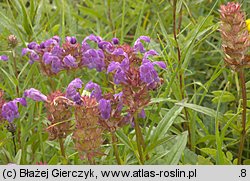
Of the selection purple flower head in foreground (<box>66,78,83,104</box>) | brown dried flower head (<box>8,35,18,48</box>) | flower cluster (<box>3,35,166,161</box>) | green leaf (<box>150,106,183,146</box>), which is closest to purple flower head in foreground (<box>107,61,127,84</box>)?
flower cluster (<box>3,35,166,161</box>)

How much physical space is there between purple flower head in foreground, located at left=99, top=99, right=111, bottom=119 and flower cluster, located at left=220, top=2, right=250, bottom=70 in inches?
14.6

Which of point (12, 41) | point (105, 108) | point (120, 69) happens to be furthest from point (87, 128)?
point (12, 41)

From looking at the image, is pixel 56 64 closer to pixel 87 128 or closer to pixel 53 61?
pixel 53 61

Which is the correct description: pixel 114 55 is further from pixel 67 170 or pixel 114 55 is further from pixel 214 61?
pixel 214 61

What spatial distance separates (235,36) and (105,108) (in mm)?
413

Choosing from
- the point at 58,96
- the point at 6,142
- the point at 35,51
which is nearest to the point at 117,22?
the point at 35,51

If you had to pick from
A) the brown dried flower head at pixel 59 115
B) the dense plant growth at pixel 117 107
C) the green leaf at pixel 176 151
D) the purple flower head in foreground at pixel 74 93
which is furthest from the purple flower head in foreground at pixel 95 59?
the green leaf at pixel 176 151

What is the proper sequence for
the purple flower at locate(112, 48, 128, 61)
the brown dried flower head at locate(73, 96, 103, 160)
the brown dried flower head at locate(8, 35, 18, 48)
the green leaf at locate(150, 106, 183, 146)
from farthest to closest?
the brown dried flower head at locate(8, 35, 18, 48) < the green leaf at locate(150, 106, 183, 146) < the purple flower at locate(112, 48, 128, 61) < the brown dried flower head at locate(73, 96, 103, 160)

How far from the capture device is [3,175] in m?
1.40

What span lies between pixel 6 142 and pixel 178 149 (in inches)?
22.5

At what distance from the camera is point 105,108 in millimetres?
1407

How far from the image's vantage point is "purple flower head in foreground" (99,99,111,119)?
4.60ft

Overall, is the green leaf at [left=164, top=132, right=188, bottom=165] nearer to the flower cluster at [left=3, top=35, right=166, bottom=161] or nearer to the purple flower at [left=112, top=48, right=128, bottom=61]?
the flower cluster at [left=3, top=35, right=166, bottom=161]

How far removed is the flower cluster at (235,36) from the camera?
1.48 meters
